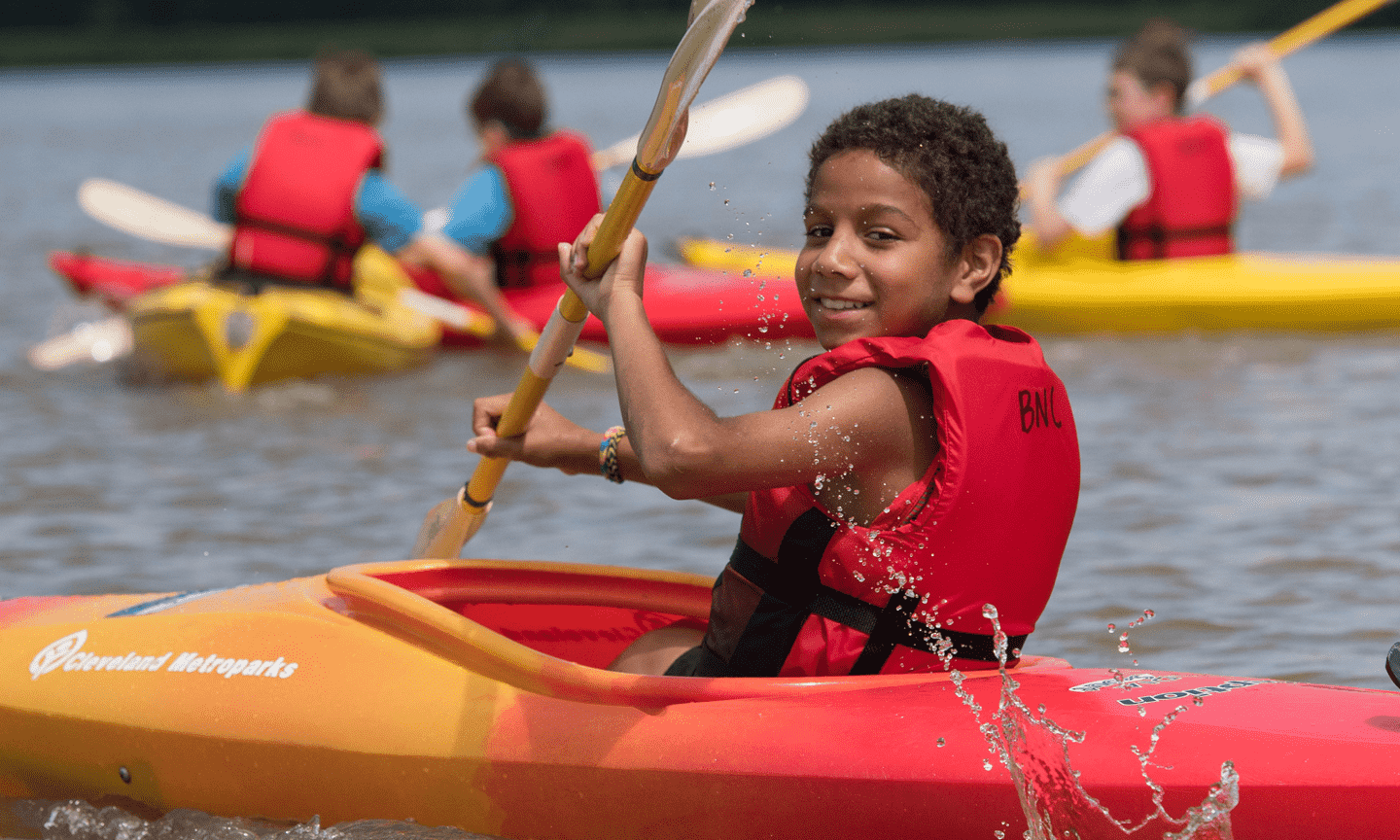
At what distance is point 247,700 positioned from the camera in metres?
2.29

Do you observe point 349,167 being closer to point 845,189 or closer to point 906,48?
point 845,189

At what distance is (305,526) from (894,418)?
268 cm

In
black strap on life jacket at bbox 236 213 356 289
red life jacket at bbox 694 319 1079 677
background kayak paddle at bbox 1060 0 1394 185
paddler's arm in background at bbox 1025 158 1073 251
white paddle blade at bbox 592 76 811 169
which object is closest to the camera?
red life jacket at bbox 694 319 1079 677

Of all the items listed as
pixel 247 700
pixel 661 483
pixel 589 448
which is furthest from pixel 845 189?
pixel 247 700

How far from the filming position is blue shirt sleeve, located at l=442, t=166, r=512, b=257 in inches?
251

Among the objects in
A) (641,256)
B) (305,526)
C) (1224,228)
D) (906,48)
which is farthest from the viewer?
(906,48)

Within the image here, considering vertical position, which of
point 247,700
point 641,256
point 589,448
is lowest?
point 247,700

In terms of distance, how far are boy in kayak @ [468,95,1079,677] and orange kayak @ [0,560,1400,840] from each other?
9 cm

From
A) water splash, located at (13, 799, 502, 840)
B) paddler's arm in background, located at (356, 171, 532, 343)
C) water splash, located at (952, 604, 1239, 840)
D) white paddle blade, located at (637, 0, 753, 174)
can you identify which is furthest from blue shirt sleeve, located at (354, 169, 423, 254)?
water splash, located at (952, 604, 1239, 840)

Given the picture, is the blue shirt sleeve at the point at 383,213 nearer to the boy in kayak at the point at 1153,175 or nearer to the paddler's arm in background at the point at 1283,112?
the boy in kayak at the point at 1153,175

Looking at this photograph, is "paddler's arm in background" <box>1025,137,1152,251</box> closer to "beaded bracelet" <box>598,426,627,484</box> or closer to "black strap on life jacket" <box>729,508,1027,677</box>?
"beaded bracelet" <box>598,426,627,484</box>

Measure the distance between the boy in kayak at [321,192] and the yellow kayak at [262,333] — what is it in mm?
119

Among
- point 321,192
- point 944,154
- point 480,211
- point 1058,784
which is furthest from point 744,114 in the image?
point 1058,784

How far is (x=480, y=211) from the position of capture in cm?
639
